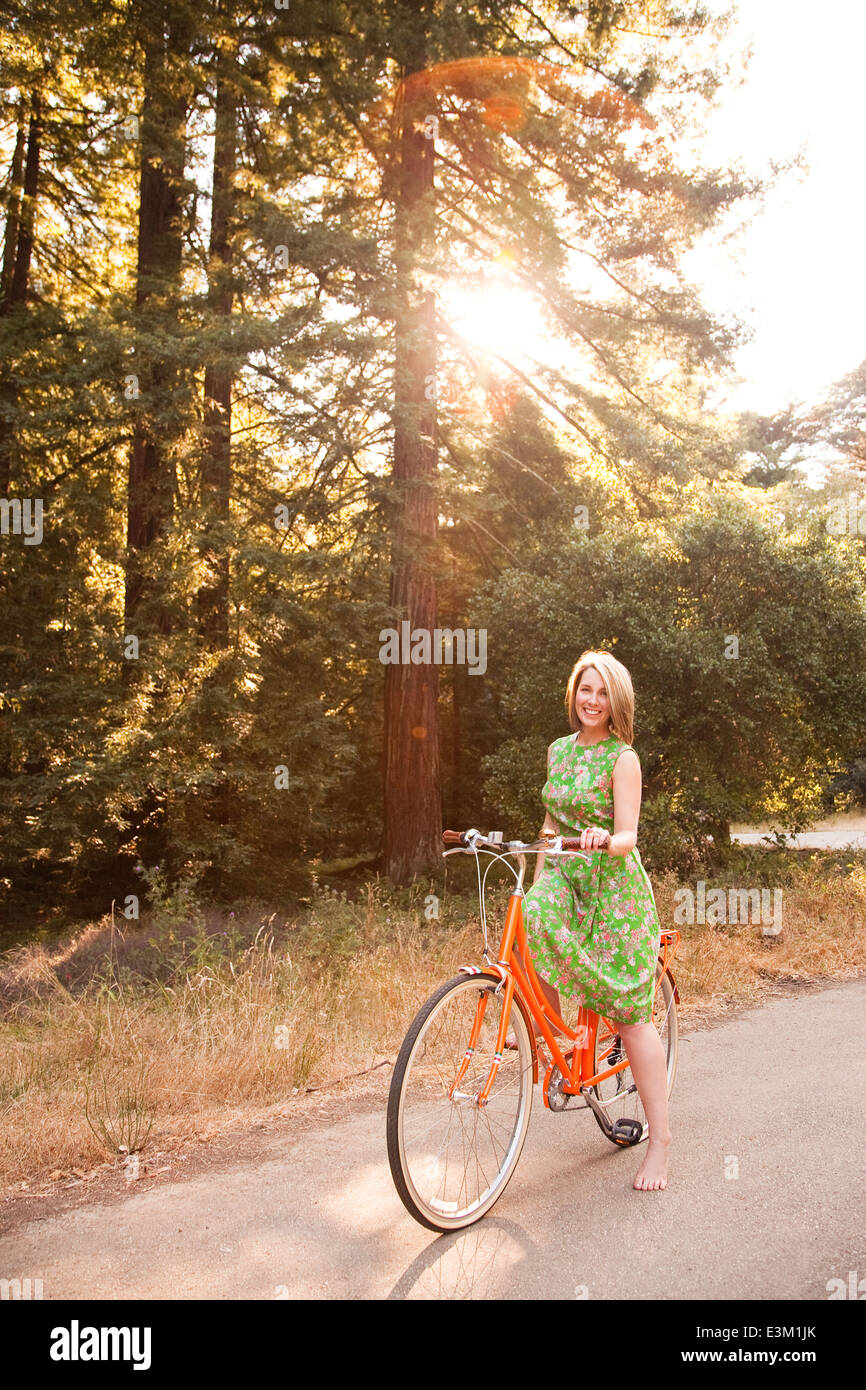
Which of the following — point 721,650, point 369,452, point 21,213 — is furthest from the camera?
point 21,213

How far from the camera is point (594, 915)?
422 cm

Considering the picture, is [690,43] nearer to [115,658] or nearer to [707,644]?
[707,644]

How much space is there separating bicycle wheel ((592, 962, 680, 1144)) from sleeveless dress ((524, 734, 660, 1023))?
0.23m

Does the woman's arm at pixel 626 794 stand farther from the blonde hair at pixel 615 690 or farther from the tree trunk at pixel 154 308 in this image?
the tree trunk at pixel 154 308

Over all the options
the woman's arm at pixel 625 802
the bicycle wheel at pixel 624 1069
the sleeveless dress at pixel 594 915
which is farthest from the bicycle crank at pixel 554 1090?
the woman's arm at pixel 625 802

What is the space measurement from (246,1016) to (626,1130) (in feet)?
7.87

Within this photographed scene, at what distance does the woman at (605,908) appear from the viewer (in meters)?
4.12

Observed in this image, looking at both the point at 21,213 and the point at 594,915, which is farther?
the point at 21,213

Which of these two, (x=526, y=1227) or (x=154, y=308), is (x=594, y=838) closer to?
(x=526, y=1227)

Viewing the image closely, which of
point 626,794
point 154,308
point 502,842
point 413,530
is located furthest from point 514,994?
point 154,308

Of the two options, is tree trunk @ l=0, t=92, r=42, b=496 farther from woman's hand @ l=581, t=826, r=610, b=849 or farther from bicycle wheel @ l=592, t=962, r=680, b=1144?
woman's hand @ l=581, t=826, r=610, b=849

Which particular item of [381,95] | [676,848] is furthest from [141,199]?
[676,848]

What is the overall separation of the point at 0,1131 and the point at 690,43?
15785 millimetres

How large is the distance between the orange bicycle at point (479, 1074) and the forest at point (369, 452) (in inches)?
318
